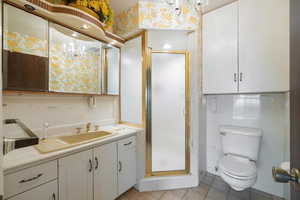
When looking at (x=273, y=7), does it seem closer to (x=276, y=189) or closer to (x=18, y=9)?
(x=276, y=189)

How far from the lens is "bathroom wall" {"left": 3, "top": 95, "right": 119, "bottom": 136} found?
49.6 inches

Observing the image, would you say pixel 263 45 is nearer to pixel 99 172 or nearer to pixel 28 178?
pixel 99 172

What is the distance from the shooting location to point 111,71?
206cm

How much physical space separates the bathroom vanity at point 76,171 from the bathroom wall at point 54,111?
0.36 meters

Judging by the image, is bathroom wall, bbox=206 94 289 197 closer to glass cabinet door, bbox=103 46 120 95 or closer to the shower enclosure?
the shower enclosure

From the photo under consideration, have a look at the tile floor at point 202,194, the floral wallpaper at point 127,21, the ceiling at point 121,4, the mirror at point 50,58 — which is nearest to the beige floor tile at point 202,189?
the tile floor at point 202,194

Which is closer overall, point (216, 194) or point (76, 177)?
point (76, 177)

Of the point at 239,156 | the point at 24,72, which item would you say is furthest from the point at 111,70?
the point at 239,156

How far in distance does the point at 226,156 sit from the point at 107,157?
161 centimetres

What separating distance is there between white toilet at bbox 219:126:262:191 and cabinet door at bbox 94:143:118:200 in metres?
1.30

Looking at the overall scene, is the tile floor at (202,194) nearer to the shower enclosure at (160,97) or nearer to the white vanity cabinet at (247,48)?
the shower enclosure at (160,97)

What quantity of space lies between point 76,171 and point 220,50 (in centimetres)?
222

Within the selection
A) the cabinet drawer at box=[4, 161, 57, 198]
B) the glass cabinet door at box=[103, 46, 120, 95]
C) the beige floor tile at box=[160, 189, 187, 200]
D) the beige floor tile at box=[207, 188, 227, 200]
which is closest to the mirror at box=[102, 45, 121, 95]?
the glass cabinet door at box=[103, 46, 120, 95]

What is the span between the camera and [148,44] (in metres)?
1.92
